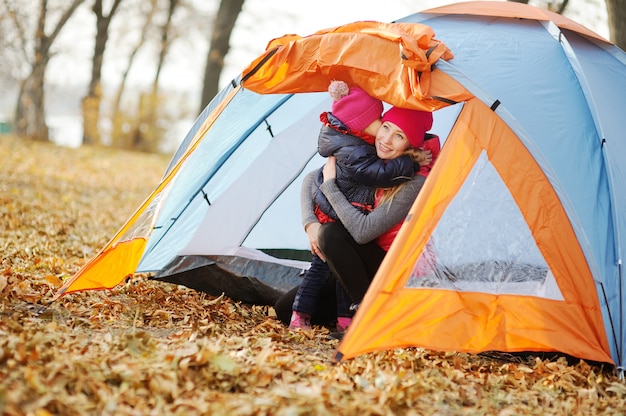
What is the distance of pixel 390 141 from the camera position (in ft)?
12.0

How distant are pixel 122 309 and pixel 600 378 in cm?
250

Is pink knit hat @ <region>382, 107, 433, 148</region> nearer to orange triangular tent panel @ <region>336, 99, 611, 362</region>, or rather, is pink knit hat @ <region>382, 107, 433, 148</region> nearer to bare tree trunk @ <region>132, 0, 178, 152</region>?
orange triangular tent panel @ <region>336, 99, 611, 362</region>

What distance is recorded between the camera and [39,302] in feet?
12.9

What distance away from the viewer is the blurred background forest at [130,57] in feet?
51.4

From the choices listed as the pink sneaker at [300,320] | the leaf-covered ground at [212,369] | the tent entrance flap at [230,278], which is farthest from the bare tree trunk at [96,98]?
the pink sneaker at [300,320]

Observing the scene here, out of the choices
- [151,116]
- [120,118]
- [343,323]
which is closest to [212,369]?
[343,323]

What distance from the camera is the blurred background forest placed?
15656 millimetres

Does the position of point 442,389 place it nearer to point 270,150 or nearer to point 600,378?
point 600,378

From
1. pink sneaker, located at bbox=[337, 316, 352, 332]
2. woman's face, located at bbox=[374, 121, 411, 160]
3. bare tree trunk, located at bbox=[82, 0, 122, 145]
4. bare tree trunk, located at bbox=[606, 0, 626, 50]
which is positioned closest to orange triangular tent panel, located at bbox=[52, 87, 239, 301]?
woman's face, located at bbox=[374, 121, 411, 160]

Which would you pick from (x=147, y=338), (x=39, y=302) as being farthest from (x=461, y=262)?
(x=39, y=302)

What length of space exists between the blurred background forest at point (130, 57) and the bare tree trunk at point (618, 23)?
332 inches

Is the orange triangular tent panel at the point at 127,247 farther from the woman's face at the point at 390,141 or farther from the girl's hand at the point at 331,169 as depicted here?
the woman's face at the point at 390,141

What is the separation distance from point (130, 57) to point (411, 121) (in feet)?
59.4

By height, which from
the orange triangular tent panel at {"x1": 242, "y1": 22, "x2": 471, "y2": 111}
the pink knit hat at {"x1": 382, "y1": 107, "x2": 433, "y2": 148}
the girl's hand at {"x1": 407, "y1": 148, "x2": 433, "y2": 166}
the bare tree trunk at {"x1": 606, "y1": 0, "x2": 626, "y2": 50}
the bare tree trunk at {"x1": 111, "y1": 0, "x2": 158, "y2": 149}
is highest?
the bare tree trunk at {"x1": 606, "y1": 0, "x2": 626, "y2": 50}
